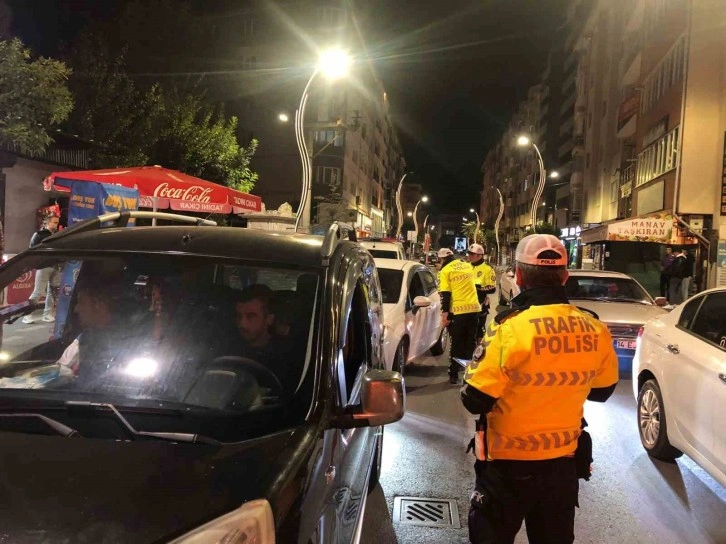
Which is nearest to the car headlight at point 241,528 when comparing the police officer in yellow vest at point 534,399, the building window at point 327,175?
the police officer in yellow vest at point 534,399

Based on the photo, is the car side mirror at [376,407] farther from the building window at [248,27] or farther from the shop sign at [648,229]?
the building window at [248,27]

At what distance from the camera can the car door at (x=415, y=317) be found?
7.76 meters

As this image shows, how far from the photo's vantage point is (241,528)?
154 centimetres

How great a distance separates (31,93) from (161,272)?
18.7ft

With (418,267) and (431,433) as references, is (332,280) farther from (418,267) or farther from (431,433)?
(418,267)

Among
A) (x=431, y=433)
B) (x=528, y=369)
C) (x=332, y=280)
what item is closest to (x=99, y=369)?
(x=332, y=280)

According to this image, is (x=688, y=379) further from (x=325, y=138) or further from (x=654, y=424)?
(x=325, y=138)

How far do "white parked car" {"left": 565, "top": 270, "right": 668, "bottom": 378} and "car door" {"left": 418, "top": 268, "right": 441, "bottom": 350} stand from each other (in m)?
2.07

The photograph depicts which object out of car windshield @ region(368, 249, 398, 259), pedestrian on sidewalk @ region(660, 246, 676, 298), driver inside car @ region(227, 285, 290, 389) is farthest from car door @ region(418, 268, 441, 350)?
pedestrian on sidewalk @ region(660, 246, 676, 298)

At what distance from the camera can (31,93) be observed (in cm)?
700

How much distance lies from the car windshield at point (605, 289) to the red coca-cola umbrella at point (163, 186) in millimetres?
6251

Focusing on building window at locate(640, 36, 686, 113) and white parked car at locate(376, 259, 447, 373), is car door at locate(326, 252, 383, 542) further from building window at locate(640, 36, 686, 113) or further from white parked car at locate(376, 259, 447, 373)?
building window at locate(640, 36, 686, 113)

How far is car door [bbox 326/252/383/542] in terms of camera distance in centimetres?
237

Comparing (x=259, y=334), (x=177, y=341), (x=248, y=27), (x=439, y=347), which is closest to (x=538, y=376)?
(x=259, y=334)
